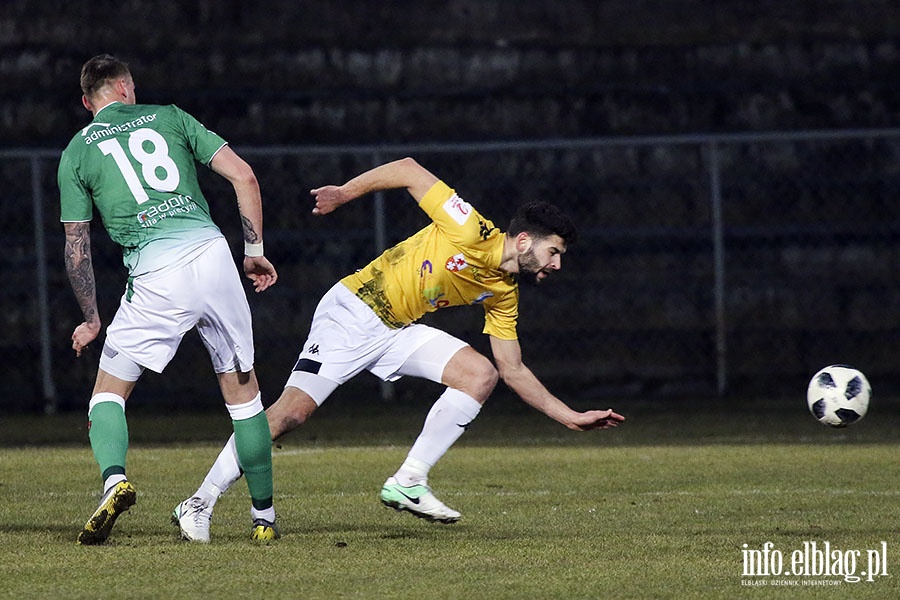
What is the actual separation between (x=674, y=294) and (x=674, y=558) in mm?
7659

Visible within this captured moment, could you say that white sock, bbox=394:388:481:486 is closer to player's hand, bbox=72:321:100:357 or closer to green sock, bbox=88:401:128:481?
green sock, bbox=88:401:128:481

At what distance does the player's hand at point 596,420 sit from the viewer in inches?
242

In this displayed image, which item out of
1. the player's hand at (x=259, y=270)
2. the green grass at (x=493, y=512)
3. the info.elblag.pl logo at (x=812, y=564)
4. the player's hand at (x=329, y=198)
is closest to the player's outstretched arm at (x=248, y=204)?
the player's hand at (x=259, y=270)

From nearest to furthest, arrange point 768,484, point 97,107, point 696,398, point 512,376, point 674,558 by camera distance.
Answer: point 674,558 < point 97,107 < point 512,376 < point 768,484 < point 696,398

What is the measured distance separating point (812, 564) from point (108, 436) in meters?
2.63

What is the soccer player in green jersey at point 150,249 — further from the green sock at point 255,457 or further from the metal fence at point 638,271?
the metal fence at point 638,271

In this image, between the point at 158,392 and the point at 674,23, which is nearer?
the point at 158,392

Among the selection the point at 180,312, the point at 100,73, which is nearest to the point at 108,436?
the point at 180,312

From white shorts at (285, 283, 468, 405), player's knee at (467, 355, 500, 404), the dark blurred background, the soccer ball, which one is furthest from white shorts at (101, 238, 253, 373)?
the dark blurred background

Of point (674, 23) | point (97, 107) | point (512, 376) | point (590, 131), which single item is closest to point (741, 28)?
point (674, 23)

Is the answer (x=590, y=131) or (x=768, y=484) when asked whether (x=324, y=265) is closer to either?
(x=590, y=131)

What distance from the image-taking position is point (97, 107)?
20.1ft

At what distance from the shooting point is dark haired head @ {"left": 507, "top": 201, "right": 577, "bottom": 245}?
6.44 meters

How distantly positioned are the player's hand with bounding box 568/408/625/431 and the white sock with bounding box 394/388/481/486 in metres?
0.47
